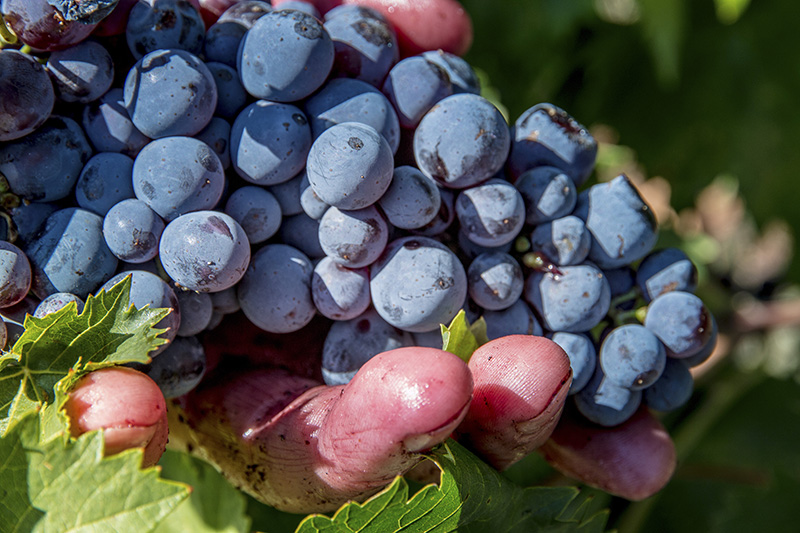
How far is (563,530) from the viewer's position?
0.88 metres

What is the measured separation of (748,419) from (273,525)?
46.8 inches

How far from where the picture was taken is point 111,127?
2.60 ft

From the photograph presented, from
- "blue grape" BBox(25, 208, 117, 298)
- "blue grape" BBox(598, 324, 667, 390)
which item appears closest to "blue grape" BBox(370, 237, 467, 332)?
"blue grape" BBox(598, 324, 667, 390)

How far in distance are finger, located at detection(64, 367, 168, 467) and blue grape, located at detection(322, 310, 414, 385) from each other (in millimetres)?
239

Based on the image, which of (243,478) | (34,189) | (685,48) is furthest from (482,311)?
(685,48)

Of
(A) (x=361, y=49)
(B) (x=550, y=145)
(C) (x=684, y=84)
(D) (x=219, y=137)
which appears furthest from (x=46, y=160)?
(C) (x=684, y=84)

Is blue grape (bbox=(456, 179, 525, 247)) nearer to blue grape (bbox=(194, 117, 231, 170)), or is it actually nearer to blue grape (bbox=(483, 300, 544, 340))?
blue grape (bbox=(483, 300, 544, 340))

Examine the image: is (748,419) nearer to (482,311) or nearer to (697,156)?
(697,156)

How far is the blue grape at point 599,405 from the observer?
908mm

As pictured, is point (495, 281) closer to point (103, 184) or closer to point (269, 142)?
point (269, 142)

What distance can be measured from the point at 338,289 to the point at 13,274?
1.19 feet

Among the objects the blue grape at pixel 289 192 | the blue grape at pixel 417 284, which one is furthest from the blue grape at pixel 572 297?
the blue grape at pixel 289 192

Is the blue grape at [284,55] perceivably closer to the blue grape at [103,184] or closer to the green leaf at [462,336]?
the blue grape at [103,184]

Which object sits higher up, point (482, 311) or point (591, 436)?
point (482, 311)
